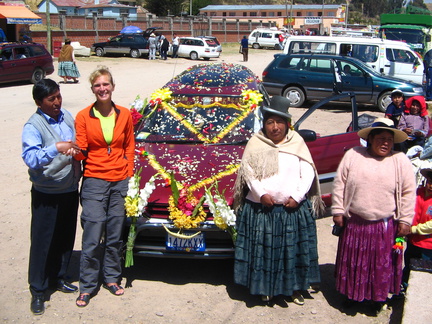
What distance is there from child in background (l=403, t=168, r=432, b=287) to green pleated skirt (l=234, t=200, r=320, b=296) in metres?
0.85

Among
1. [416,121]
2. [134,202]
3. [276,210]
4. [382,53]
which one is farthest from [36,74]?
[276,210]

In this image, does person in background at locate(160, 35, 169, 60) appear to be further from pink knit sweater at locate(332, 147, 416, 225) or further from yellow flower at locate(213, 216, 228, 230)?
pink knit sweater at locate(332, 147, 416, 225)

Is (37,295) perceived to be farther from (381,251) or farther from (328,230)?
(328,230)

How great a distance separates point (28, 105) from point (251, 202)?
39.1ft

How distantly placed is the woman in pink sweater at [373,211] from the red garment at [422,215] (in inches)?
8.3

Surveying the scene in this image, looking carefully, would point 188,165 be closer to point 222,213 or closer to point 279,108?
point 222,213

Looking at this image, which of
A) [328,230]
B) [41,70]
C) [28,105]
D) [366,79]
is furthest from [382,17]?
[328,230]

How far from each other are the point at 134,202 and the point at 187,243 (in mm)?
621

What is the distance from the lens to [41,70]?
19.3 m

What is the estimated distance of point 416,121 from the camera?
761cm

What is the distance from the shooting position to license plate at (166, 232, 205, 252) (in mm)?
4527


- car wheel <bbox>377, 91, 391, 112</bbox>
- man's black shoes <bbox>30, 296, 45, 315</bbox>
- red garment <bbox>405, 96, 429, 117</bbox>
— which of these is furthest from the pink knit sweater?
car wheel <bbox>377, 91, 391, 112</bbox>

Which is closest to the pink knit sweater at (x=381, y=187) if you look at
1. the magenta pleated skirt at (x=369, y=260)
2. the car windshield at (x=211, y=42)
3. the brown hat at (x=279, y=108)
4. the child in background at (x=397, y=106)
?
the magenta pleated skirt at (x=369, y=260)

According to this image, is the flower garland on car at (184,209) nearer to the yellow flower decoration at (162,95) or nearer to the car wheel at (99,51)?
the yellow flower decoration at (162,95)
